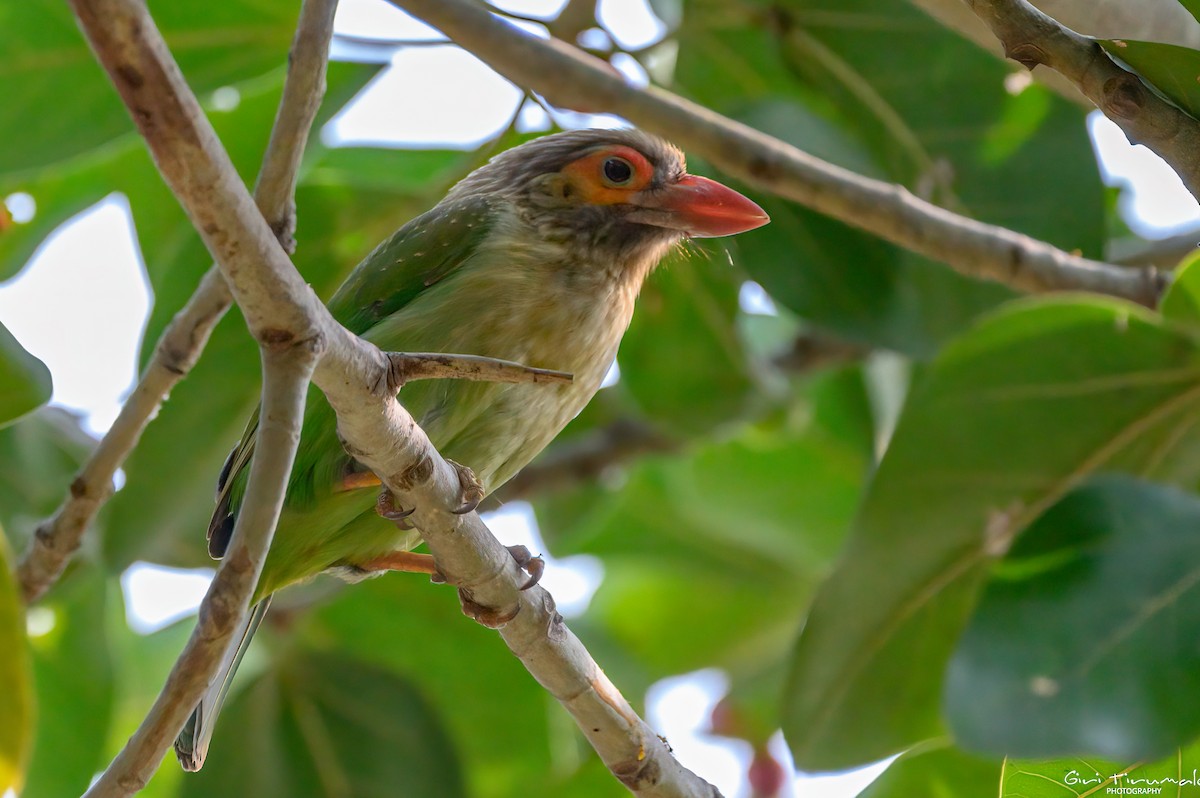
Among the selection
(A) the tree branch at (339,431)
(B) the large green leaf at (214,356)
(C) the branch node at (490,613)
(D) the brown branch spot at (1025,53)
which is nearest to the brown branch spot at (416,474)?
(A) the tree branch at (339,431)

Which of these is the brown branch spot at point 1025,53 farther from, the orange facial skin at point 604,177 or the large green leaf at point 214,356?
the large green leaf at point 214,356

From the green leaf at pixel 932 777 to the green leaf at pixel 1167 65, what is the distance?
1.62 meters

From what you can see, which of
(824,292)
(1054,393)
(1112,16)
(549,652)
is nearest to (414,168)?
(824,292)

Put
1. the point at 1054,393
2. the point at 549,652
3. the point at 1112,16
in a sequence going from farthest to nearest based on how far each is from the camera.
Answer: the point at 1054,393 → the point at 549,652 → the point at 1112,16

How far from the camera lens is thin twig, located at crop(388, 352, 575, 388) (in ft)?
5.22

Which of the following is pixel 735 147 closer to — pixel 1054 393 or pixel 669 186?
pixel 669 186

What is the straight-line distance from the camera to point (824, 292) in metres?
3.55

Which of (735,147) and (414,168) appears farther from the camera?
(414,168)

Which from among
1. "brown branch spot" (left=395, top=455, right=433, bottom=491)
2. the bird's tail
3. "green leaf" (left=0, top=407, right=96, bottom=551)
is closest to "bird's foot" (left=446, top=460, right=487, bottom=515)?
"brown branch spot" (left=395, top=455, right=433, bottom=491)

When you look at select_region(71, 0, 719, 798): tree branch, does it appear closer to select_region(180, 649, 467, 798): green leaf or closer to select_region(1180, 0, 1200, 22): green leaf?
select_region(1180, 0, 1200, 22): green leaf

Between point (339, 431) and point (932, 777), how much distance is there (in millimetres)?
1730

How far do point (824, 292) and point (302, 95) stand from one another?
6.45ft

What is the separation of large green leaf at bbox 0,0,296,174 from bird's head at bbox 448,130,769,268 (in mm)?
996

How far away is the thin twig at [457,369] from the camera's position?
159 cm
